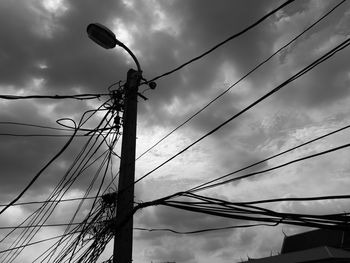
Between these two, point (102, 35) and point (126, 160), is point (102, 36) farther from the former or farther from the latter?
point (126, 160)

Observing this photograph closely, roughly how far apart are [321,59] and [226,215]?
2.26 m

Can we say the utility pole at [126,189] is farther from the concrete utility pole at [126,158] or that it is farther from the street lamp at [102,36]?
the street lamp at [102,36]

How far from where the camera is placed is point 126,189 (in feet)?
17.2

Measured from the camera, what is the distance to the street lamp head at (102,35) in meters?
5.69

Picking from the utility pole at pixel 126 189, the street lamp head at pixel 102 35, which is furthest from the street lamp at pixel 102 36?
the utility pole at pixel 126 189

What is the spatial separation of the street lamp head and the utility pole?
35.9 inches

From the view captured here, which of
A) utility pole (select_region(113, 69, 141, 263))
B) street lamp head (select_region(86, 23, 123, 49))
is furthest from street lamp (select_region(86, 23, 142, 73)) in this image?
utility pole (select_region(113, 69, 141, 263))

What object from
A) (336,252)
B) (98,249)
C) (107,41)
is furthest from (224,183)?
(336,252)

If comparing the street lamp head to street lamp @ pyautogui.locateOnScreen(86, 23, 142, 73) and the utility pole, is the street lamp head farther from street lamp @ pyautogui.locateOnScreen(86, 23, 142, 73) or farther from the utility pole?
the utility pole

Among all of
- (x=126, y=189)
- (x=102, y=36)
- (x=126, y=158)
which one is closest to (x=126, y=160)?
(x=126, y=158)

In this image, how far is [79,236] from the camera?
6652mm

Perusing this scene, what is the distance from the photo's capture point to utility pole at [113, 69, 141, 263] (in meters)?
4.86

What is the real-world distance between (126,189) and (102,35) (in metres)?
2.69

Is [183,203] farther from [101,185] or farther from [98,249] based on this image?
[101,185]
